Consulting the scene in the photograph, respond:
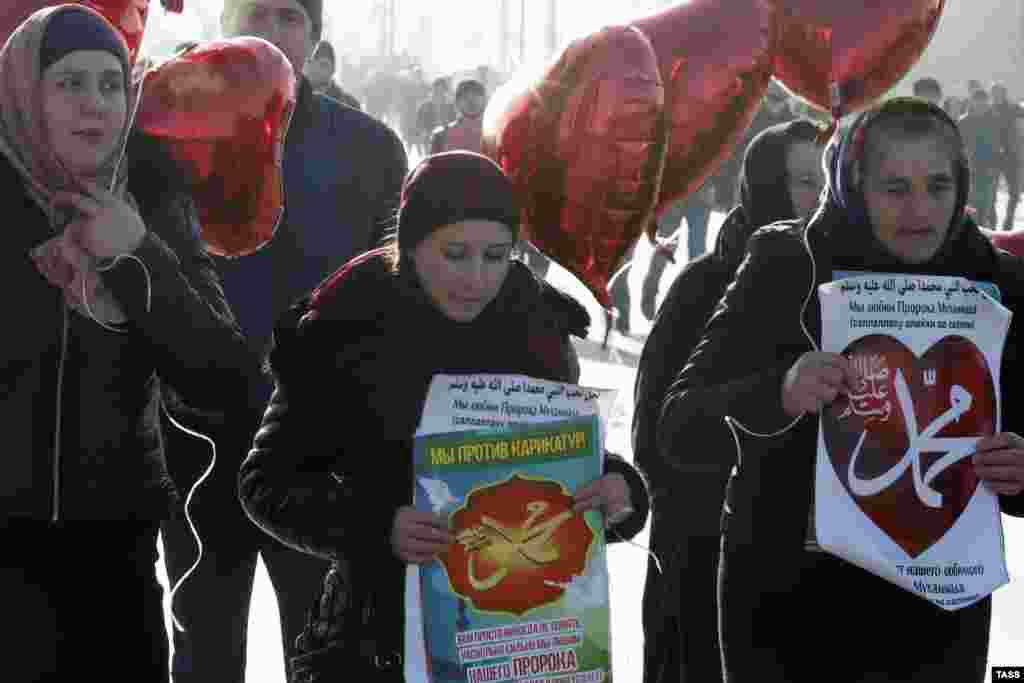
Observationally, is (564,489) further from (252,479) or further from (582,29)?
(582,29)

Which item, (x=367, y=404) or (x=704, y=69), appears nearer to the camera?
(x=367, y=404)

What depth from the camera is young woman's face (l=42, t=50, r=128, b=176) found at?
2971mm

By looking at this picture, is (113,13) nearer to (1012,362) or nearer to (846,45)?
(846,45)

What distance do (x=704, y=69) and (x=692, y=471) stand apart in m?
0.83

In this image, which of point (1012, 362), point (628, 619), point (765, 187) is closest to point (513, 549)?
point (1012, 362)

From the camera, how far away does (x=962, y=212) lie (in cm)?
303

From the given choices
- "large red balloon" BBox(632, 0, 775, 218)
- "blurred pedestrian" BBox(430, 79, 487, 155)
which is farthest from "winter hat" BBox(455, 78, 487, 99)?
"large red balloon" BBox(632, 0, 775, 218)

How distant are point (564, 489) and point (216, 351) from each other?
24.7 inches

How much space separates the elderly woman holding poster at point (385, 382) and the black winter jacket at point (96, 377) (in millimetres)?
151

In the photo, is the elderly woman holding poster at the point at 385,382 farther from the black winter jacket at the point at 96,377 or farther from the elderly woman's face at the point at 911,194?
the elderly woman's face at the point at 911,194

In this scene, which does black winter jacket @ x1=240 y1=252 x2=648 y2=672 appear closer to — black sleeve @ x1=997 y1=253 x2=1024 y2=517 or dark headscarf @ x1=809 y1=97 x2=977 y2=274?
dark headscarf @ x1=809 y1=97 x2=977 y2=274

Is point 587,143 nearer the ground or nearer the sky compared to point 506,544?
nearer the sky

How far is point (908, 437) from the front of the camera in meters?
2.96

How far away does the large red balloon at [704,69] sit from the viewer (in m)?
3.89
